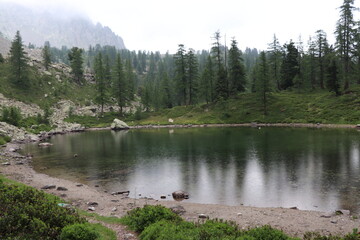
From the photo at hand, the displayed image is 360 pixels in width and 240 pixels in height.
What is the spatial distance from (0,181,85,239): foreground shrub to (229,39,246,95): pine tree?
3636 inches

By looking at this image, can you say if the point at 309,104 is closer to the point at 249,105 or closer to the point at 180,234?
the point at 249,105

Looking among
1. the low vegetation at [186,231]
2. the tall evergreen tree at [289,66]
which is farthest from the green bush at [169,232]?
the tall evergreen tree at [289,66]

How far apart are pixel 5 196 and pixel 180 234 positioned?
30.8 ft

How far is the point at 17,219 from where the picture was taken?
10.5 metres

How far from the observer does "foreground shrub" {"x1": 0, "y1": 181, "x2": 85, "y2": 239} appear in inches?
382

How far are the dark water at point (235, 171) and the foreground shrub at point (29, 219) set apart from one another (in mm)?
11422

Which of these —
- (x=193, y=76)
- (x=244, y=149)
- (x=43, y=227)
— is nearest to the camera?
(x=43, y=227)

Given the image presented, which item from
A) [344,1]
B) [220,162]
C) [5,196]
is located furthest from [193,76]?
[5,196]

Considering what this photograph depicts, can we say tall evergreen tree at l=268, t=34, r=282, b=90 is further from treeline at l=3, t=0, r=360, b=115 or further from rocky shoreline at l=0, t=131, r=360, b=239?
rocky shoreline at l=0, t=131, r=360, b=239

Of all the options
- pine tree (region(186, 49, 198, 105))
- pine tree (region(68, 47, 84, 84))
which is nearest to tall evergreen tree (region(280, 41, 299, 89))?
pine tree (region(186, 49, 198, 105))

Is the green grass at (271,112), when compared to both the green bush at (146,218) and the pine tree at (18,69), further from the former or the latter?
the green bush at (146,218)

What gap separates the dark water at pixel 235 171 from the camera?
2105 centimetres

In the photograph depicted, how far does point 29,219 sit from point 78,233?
224 cm

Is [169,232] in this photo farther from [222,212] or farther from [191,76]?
[191,76]
